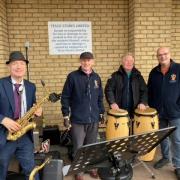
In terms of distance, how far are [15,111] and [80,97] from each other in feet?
3.30

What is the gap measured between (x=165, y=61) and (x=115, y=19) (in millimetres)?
1932

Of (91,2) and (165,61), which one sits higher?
(91,2)

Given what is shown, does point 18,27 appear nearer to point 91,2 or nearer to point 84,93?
point 91,2

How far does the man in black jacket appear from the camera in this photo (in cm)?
417

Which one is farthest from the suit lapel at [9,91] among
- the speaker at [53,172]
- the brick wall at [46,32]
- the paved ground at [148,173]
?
the brick wall at [46,32]

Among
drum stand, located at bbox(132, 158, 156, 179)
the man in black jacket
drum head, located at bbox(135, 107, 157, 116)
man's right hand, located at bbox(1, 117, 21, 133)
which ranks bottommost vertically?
drum stand, located at bbox(132, 158, 156, 179)

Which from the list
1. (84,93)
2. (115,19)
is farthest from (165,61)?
(115,19)

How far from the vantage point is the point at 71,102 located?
3.81 m

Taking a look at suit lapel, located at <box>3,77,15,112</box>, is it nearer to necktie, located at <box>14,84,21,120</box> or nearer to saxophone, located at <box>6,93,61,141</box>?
necktie, located at <box>14,84,21,120</box>

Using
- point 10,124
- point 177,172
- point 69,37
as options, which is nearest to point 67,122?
point 10,124

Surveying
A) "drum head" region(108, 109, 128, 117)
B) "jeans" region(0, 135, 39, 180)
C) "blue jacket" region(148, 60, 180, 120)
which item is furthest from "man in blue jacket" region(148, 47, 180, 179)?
A: "jeans" region(0, 135, 39, 180)

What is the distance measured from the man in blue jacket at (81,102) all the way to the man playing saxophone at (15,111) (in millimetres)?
720

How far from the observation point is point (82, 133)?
3.74m

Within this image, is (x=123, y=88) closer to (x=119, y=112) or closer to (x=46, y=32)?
(x=119, y=112)
